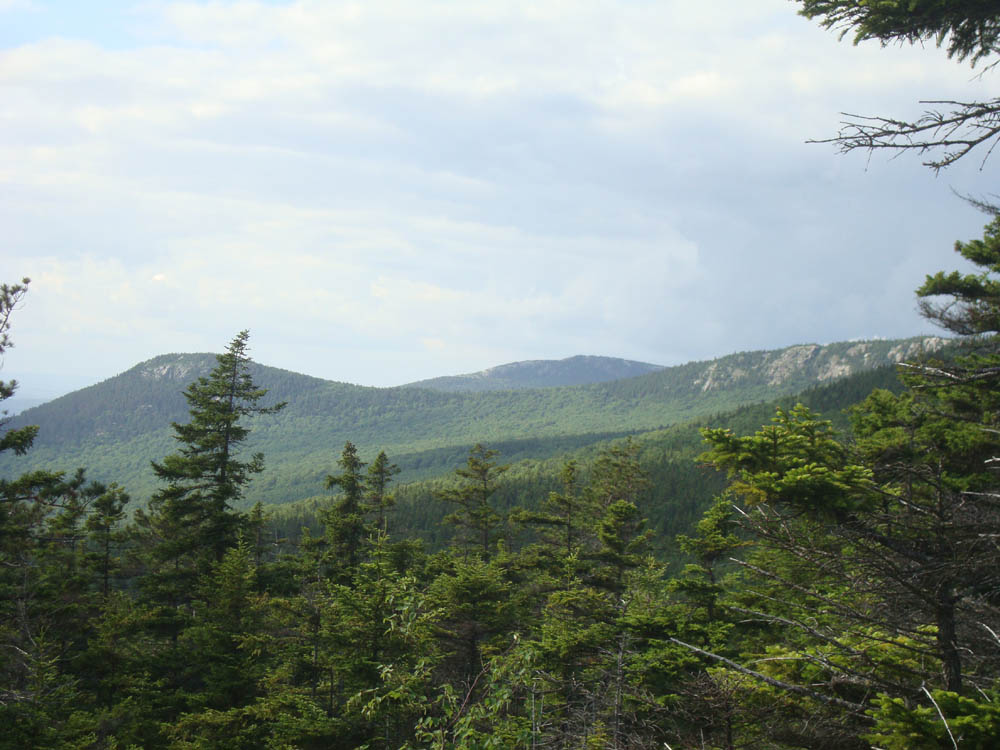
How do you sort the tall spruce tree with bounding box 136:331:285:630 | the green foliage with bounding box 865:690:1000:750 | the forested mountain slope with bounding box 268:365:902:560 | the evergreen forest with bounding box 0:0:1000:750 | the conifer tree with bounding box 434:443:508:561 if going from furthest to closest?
the forested mountain slope with bounding box 268:365:902:560 → the conifer tree with bounding box 434:443:508:561 → the tall spruce tree with bounding box 136:331:285:630 → the evergreen forest with bounding box 0:0:1000:750 → the green foliage with bounding box 865:690:1000:750

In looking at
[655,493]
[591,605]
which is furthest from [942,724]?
[655,493]

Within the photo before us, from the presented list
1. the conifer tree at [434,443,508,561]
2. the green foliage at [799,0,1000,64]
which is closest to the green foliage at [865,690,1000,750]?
the green foliage at [799,0,1000,64]

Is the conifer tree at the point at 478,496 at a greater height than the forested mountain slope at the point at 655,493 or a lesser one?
greater

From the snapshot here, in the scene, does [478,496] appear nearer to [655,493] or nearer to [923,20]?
[923,20]

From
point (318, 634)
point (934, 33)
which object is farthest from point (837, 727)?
point (318, 634)

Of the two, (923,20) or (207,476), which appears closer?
(923,20)

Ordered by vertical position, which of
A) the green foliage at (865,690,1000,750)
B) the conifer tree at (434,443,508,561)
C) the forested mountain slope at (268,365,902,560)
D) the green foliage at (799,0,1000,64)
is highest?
the green foliage at (799,0,1000,64)

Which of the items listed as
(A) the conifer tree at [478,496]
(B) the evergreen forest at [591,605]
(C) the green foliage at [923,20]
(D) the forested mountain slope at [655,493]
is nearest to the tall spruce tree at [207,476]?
(B) the evergreen forest at [591,605]

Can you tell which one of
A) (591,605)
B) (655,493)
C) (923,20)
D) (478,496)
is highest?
(923,20)

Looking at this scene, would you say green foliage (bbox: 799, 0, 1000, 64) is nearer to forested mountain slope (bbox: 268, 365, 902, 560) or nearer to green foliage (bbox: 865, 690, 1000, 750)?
green foliage (bbox: 865, 690, 1000, 750)

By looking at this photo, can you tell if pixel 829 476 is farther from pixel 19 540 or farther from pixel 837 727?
pixel 19 540

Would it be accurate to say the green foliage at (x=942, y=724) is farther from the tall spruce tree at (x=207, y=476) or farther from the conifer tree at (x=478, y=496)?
the conifer tree at (x=478, y=496)

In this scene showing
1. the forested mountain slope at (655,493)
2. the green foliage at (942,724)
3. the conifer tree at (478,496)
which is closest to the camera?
the green foliage at (942,724)

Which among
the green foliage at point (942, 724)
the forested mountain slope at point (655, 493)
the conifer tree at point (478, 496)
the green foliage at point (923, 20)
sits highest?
the green foliage at point (923, 20)
